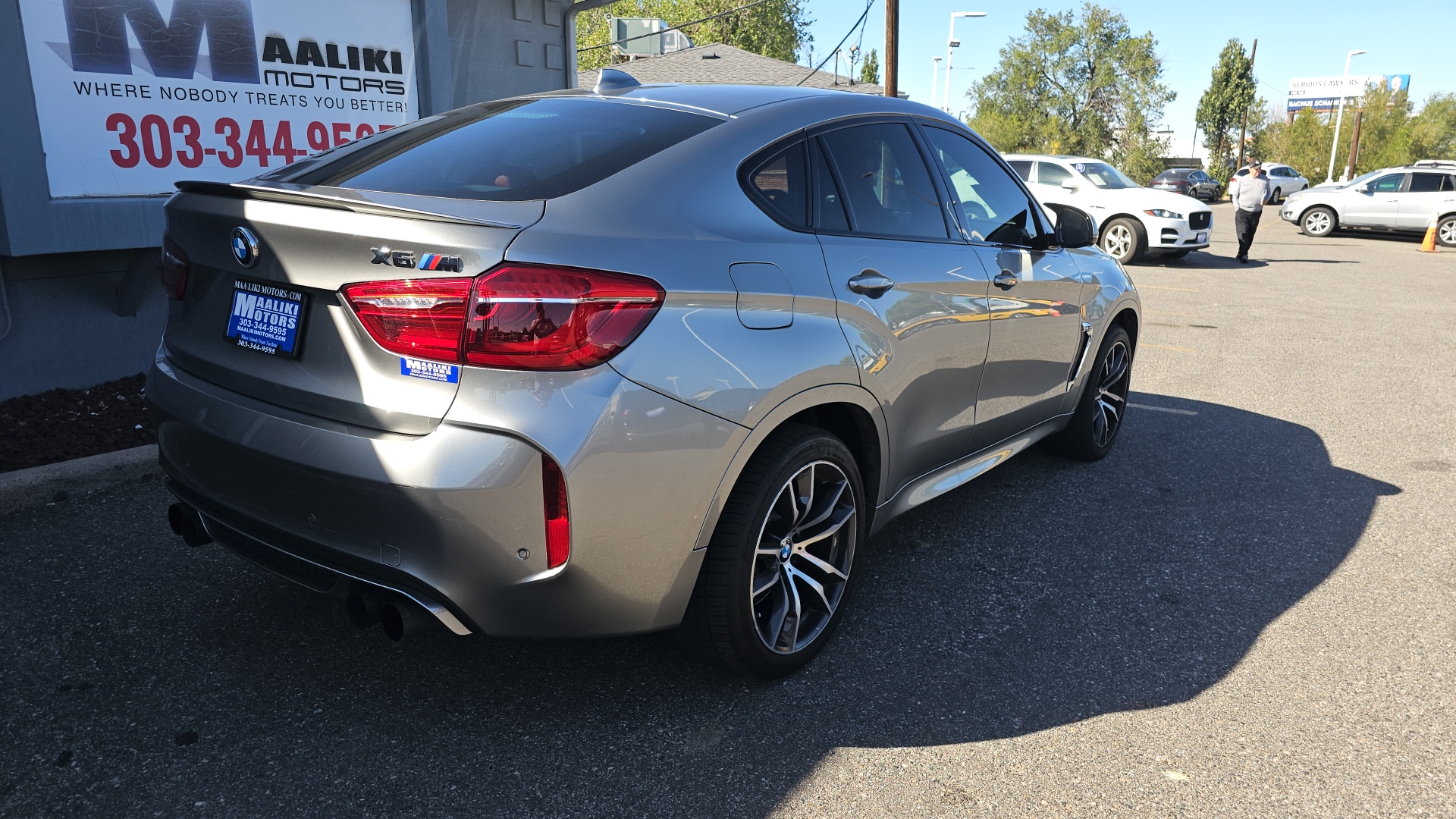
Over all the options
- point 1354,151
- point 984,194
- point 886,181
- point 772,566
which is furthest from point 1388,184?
point 1354,151

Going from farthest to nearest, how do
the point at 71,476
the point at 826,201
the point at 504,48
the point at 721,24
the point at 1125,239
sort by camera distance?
1. the point at 721,24
2. the point at 1125,239
3. the point at 504,48
4. the point at 71,476
5. the point at 826,201

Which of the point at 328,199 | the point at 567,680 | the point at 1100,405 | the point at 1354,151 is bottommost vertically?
the point at 567,680

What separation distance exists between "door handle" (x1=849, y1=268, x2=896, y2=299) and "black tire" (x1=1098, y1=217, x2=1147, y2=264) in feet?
47.9

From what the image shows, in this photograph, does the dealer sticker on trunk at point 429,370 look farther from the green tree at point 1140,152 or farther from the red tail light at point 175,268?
the green tree at point 1140,152

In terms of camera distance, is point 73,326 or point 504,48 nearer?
point 73,326

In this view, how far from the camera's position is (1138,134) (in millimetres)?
68812

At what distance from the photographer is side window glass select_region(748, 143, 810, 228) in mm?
2877

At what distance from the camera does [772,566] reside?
289cm

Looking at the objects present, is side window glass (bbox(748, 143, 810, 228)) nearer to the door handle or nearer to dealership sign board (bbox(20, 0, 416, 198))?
the door handle

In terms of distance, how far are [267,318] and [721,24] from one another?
6387 cm

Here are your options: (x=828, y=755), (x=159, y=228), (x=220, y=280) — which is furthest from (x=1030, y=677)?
(x=159, y=228)

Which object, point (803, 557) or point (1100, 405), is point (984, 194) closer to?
point (1100, 405)

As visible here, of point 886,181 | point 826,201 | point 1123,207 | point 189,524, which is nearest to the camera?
point 189,524

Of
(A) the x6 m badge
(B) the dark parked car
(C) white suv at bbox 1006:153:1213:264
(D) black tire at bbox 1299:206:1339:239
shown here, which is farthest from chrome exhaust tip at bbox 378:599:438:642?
(B) the dark parked car
